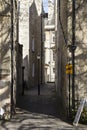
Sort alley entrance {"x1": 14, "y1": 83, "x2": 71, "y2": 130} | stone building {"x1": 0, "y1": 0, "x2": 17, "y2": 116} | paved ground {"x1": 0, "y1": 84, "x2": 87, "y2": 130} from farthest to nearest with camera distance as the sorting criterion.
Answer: stone building {"x1": 0, "y1": 0, "x2": 17, "y2": 116} < alley entrance {"x1": 14, "y1": 83, "x2": 71, "y2": 130} < paved ground {"x1": 0, "y1": 84, "x2": 87, "y2": 130}

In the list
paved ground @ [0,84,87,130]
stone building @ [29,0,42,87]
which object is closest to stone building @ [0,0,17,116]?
paved ground @ [0,84,87,130]

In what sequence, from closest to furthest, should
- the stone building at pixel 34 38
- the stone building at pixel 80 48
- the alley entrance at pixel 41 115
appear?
the alley entrance at pixel 41 115, the stone building at pixel 80 48, the stone building at pixel 34 38

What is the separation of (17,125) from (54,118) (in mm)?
2548

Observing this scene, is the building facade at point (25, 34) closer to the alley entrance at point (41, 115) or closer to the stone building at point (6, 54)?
the alley entrance at point (41, 115)

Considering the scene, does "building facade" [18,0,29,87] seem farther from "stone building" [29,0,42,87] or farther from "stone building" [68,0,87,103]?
"stone building" [68,0,87,103]

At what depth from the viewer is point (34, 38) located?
41.5 metres

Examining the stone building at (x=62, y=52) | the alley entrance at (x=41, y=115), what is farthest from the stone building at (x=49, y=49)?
the alley entrance at (x=41, y=115)

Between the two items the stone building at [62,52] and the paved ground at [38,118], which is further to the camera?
the stone building at [62,52]

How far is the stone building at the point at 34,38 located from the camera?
125 ft

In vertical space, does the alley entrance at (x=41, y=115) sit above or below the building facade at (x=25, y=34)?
below

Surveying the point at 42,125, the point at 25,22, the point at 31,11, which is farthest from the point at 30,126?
the point at 31,11

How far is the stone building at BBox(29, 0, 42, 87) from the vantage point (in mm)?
38078

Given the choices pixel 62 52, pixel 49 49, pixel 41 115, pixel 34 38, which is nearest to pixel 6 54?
pixel 41 115

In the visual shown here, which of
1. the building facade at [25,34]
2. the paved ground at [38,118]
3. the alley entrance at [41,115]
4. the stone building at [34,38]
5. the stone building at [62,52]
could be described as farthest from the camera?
the stone building at [34,38]
